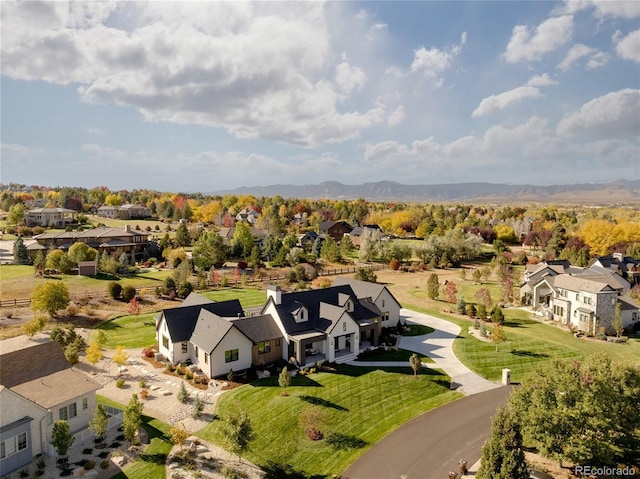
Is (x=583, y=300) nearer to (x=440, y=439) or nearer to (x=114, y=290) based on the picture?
(x=440, y=439)

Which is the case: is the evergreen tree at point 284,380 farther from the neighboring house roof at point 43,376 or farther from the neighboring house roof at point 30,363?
the neighboring house roof at point 30,363

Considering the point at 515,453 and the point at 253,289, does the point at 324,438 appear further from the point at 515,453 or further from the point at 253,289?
the point at 253,289

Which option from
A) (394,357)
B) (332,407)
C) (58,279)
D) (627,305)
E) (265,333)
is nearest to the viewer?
(332,407)

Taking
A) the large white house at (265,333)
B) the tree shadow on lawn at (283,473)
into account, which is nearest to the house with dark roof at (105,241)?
the large white house at (265,333)

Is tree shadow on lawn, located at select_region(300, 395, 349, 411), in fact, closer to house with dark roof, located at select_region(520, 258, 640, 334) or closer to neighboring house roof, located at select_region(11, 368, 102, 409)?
neighboring house roof, located at select_region(11, 368, 102, 409)

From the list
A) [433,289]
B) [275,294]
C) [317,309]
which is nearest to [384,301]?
[317,309]

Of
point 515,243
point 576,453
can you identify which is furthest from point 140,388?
point 515,243
